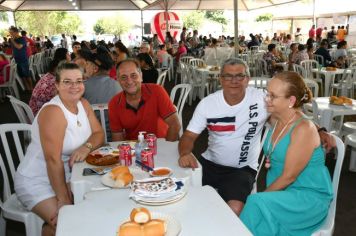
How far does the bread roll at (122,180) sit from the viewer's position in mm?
1485

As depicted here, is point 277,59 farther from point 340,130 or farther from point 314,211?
point 314,211

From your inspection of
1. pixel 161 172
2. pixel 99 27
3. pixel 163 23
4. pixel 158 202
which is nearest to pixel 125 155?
pixel 161 172

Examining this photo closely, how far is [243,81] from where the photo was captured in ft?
7.12

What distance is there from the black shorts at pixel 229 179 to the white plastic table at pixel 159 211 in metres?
0.61

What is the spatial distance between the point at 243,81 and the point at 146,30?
15500 mm

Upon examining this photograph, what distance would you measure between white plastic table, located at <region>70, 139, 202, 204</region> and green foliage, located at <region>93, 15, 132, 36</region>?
1227 inches

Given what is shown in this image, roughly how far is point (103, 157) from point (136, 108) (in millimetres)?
721

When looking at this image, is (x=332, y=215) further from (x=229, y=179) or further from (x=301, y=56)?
(x=301, y=56)

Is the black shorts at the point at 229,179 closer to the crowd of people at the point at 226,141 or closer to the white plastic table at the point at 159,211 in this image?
the crowd of people at the point at 226,141

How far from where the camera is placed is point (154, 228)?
1.02 m

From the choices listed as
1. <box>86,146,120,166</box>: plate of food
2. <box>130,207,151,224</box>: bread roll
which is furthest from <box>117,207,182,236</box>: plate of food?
<box>86,146,120,166</box>: plate of food

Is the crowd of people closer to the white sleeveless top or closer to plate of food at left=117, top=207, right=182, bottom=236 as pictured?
the white sleeveless top

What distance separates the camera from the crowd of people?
1619 millimetres

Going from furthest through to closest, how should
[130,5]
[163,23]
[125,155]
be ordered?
[130,5] → [163,23] → [125,155]
